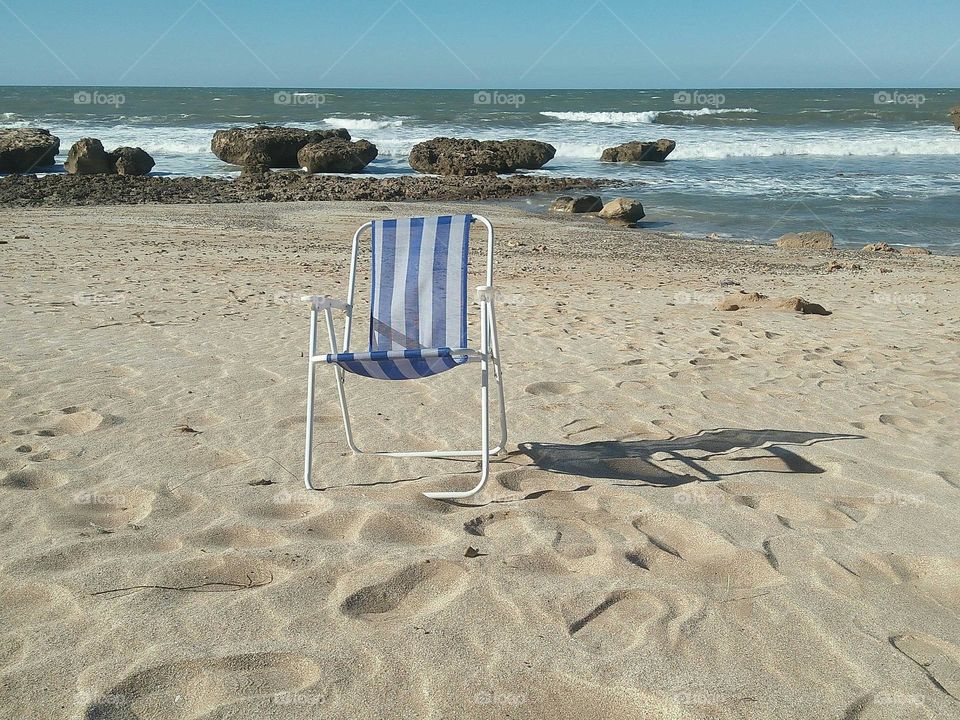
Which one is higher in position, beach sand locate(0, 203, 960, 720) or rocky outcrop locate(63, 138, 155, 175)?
rocky outcrop locate(63, 138, 155, 175)

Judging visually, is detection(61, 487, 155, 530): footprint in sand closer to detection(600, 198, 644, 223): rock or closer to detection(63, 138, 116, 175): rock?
detection(600, 198, 644, 223): rock

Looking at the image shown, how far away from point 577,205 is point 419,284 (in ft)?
38.8

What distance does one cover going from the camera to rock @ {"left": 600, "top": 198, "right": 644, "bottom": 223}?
14125mm

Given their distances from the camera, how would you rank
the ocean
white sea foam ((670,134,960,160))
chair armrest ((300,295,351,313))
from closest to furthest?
chair armrest ((300,295,351,313)) < the ocean < white sea foam ((670,134,960,160))

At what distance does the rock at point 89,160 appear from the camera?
19.0m

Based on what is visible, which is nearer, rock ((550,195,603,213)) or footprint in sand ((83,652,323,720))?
footprint in sand ((83,652,323,720))

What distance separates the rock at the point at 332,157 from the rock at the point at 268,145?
603 mm

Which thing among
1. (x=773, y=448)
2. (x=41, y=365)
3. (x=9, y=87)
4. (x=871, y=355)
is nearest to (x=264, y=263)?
(x=41, y=365)

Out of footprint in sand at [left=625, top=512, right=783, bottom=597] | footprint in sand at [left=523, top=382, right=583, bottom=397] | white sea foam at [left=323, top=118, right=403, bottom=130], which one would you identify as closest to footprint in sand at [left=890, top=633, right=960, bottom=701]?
footprint in sand at [left=625, top=512, right=783, bottom=597]

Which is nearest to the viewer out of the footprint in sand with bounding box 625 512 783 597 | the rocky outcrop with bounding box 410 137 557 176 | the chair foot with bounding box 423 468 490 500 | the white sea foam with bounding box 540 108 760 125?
the footprint in sand with bounding box 625 512 783 597

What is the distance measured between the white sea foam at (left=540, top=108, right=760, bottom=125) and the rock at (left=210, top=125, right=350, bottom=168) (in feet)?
71.3

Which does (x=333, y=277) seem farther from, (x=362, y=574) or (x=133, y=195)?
(x=133, y=195)

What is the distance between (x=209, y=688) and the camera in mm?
2055

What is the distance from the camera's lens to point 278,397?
4465 mm
